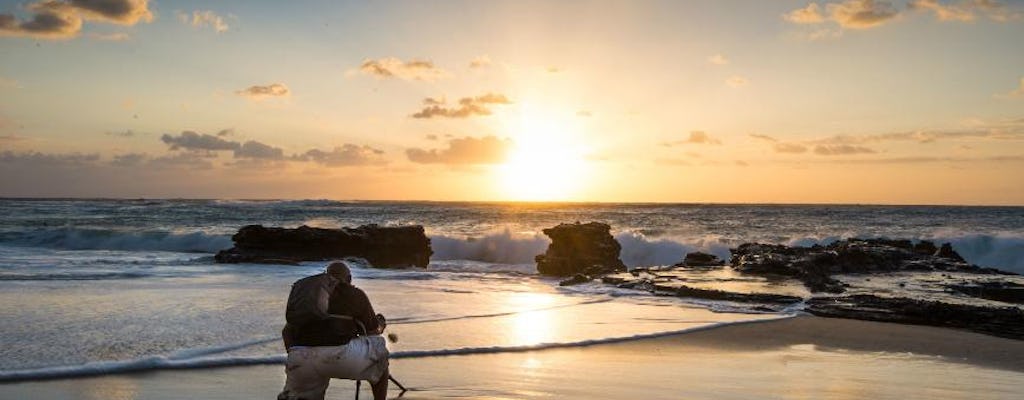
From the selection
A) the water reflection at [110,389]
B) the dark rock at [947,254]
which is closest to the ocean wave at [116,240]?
the dark rock at [947,254]

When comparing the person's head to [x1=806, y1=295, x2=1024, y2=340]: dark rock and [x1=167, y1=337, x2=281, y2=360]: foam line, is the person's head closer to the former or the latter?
[x1=167, y1=337, x2=281, y2=360]: foam line

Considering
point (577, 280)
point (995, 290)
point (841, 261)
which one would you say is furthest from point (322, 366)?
point (841, 261)

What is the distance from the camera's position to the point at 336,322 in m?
7.12

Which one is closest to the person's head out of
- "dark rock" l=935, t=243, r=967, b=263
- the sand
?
the sand

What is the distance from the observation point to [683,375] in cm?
996

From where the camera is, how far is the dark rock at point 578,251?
95.2 ft

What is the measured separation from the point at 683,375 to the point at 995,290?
1304cm

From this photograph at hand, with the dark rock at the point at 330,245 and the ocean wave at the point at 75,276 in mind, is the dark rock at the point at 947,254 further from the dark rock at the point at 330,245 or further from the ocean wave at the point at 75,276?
the ocean wave at the point at 75,276

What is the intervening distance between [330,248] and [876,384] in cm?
2664

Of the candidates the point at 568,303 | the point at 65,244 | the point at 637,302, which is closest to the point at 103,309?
the point at 568,303

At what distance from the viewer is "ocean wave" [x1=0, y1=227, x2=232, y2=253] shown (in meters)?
45.8

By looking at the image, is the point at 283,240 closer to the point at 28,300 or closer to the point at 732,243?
the point at 28,300

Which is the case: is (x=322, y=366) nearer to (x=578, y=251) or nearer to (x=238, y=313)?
(x=238, y=313)

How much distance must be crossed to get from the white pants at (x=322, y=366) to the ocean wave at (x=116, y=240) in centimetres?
4081
